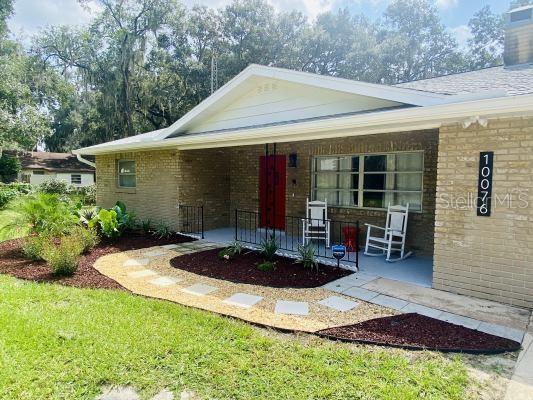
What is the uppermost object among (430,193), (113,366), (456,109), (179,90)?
(179,90)

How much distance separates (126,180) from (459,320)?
1093 centimetres

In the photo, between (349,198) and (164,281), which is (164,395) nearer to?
(164,281)

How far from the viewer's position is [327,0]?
1045 inches

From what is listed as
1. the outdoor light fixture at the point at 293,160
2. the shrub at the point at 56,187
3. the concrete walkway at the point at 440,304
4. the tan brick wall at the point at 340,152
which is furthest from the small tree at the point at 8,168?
the concrete walkway at the point at 440,304

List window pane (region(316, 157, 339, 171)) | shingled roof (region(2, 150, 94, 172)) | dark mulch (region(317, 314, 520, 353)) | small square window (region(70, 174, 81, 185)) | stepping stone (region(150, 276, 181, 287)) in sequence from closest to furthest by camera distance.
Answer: dark mulch (region(317, 314, 520, 353))
stepping stone (region(150, 276, 181, 287))
window pane (region(316, 157, 339, 171))
shingled roof (region(2, 150, 94, 172))
small square window (region(70, 174, 81, 185))

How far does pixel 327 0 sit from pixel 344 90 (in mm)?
24256

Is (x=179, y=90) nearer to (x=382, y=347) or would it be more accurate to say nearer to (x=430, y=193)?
(x=430, y=193)

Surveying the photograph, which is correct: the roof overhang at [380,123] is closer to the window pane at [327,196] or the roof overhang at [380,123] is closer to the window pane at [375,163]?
the window pane at [375,163]

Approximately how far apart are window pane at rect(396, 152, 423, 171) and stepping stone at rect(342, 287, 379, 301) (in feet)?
11.1

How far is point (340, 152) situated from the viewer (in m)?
8.44

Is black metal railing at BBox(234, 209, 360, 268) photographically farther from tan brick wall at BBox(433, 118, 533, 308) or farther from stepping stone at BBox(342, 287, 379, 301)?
tan brick wall at BBox(433, 118, 533, 308)

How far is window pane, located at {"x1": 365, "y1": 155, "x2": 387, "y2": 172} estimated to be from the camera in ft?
25.9

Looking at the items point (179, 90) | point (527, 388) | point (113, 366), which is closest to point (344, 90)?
point (527, 388)

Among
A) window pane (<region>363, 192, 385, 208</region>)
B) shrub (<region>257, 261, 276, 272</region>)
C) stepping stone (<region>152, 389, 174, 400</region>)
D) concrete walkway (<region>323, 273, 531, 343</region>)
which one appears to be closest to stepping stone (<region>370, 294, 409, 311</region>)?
concrete walkway (<region>323, 273, 531, 343</region>)
